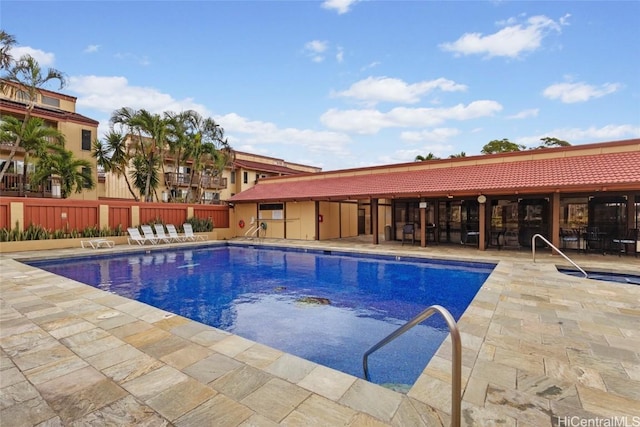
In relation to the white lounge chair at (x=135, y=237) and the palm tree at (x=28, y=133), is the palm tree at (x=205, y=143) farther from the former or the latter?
the palm tree at (x=28, y=133)

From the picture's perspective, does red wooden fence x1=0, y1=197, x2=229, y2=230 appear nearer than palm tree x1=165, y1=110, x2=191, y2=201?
Yes

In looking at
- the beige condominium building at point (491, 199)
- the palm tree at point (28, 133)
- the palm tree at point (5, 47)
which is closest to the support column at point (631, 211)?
the beige condominium building at point (491, 199)

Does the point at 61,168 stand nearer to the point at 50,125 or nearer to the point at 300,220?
the point at 50,125

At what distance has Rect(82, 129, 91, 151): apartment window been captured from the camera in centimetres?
2077

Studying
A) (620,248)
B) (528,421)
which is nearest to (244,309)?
(528,421)

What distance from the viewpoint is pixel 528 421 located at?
7.38ft

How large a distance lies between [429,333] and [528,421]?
2.75 m

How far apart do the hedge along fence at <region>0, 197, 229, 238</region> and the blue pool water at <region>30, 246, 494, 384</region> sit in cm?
325

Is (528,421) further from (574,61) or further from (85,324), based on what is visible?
(574,61)

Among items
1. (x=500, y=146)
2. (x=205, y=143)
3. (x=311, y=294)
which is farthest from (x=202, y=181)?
(x=500, y=146)

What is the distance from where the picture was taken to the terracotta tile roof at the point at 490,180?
9.92 metres

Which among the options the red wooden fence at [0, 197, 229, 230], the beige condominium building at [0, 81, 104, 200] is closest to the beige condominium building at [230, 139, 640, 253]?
the red wooden fence at [0, 197, 229, 230]

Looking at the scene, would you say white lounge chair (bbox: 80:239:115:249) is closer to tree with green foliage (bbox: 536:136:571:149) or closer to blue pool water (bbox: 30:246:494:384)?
blue pool water (bbox: 30:246:494:384)

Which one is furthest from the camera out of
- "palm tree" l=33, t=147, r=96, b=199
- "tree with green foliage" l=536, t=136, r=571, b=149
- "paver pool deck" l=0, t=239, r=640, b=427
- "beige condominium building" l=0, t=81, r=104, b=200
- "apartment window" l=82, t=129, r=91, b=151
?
"tree with green foliage" l=536, t=136, r=571, b=149
